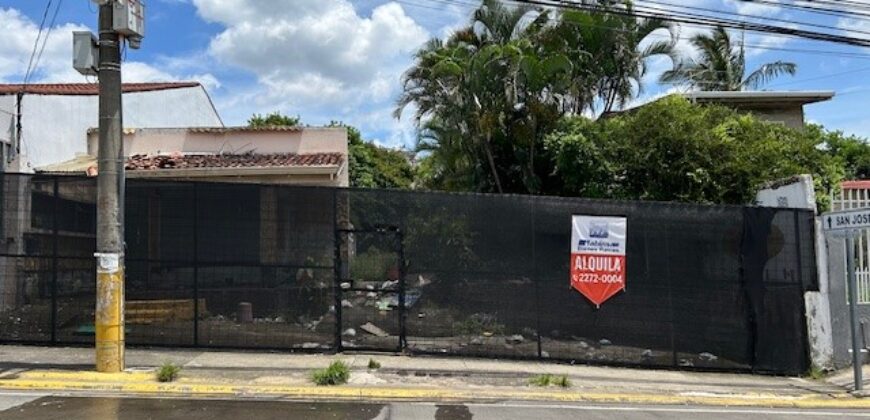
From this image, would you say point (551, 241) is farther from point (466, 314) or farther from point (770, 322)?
point (770, 322)

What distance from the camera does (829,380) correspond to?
11.1 meters

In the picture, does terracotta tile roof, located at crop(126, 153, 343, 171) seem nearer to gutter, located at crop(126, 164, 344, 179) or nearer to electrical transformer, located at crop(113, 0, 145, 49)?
gutter, located at crop(126, 164, 344, 179)

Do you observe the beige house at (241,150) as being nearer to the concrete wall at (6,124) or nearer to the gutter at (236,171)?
the gutter at (236,171)

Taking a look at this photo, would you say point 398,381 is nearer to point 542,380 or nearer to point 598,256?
point 542,380

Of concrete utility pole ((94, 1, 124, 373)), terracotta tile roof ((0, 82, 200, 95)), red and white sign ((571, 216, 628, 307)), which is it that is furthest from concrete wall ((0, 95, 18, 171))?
red and white sign ((571, 216, 628, 307))

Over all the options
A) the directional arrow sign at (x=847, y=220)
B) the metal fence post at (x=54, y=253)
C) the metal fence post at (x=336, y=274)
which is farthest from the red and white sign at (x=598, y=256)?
the metal fence post at (x=54, y=253)

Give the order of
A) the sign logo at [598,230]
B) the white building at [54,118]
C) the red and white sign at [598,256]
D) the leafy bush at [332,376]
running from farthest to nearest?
1. the white building at [54,118]
2. the sign logo at [598,230]
3. the red and white sign at [598,256]
4. the leafy bush at [332,376]

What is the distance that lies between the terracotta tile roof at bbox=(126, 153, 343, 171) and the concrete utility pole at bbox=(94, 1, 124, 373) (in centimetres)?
684

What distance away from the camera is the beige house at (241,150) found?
54.7 ft

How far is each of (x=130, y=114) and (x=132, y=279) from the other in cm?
1259

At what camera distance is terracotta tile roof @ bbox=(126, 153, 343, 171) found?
1645 cm

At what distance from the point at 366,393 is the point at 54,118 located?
12.7 meters

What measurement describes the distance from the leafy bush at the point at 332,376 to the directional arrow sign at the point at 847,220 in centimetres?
723

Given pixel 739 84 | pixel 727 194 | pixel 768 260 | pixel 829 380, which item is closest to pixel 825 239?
pixel 768 260
